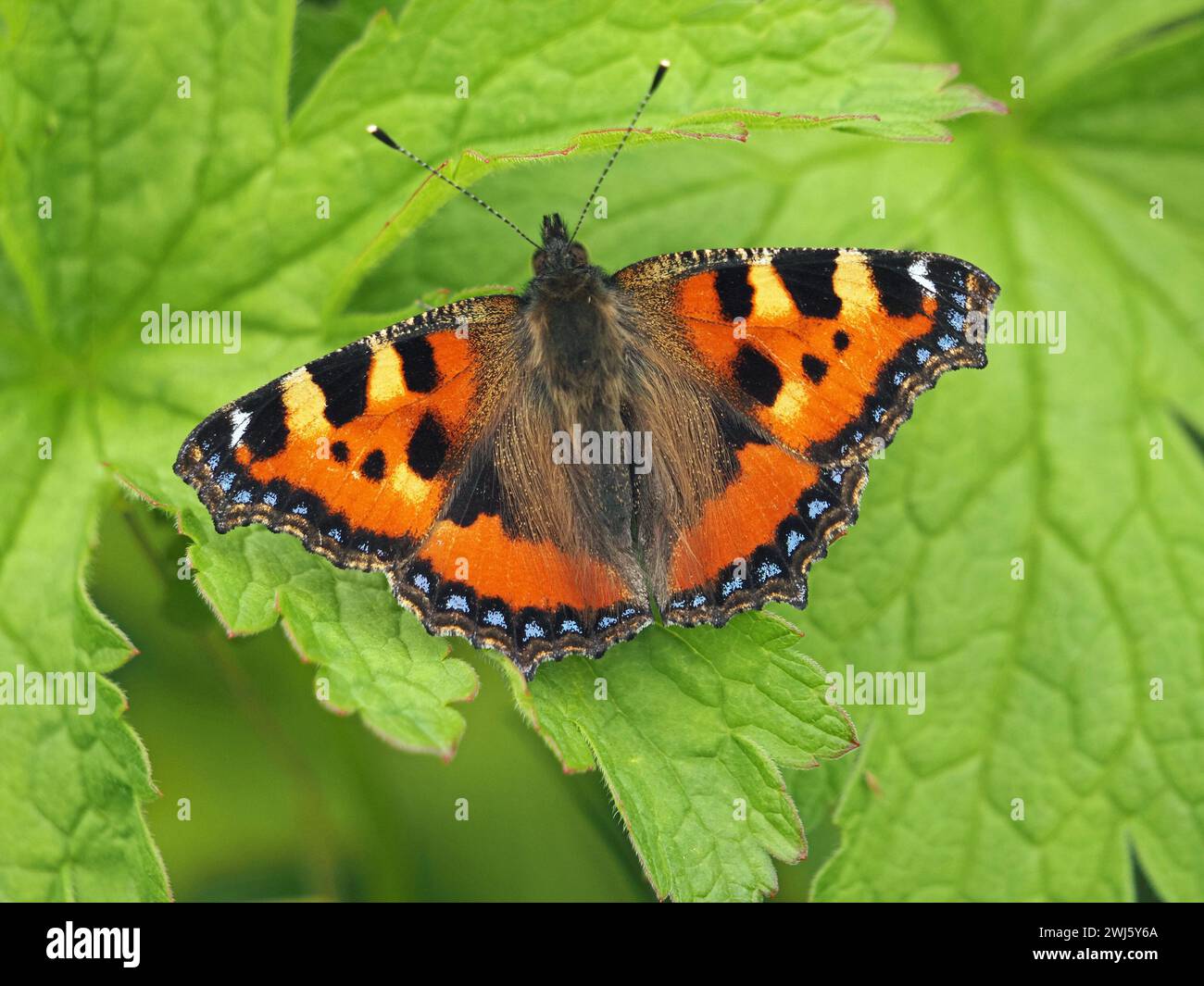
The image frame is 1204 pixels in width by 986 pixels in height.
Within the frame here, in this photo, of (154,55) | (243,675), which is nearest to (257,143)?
A: (154,55)

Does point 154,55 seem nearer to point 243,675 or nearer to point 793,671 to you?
point 243,675

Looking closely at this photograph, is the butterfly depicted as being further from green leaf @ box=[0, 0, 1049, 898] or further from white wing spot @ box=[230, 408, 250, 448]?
green leaf @ box=[0, 0, 1049, 898]

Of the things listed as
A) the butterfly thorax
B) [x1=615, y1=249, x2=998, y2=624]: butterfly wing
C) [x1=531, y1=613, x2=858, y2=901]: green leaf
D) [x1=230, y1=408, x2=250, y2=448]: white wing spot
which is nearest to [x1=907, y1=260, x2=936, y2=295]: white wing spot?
[x1=615, y1=249, x2=998, y2=624]: butterfly wing

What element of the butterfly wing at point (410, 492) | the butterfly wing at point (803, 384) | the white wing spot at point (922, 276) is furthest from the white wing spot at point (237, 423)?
the white wing spot at point (922, 276)

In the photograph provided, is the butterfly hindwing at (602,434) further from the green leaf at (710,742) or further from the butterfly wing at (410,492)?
the green leaf at (710,742)

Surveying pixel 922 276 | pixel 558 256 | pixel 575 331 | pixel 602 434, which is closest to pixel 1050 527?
pixel 922 276

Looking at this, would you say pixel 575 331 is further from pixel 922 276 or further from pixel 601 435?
pixel 922 276
